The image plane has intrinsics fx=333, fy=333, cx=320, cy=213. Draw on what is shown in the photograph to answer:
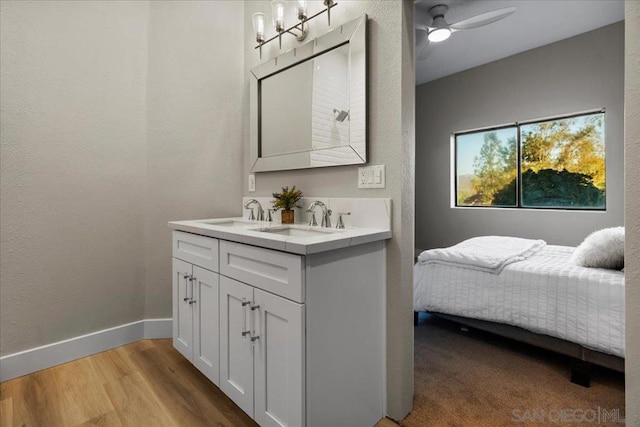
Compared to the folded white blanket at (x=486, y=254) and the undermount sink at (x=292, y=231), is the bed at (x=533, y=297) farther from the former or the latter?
the undermount sink at (x=292, y=231)

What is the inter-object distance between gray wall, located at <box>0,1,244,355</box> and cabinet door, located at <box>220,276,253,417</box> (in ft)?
3.52

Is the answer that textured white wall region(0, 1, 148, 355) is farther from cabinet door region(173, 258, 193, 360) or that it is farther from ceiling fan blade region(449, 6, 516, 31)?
ceiling fan blade region(449, 6, 516, 31)

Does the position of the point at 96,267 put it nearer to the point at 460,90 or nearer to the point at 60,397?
the point at 60,397

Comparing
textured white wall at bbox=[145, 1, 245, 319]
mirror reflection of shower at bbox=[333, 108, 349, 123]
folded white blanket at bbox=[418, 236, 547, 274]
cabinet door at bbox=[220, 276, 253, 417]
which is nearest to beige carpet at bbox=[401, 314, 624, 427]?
folded white blanket at bbox=[418, 236, 547, 274]

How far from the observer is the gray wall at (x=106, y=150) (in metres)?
1.88

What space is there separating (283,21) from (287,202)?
1.11 metres

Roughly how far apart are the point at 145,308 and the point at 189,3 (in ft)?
7.24

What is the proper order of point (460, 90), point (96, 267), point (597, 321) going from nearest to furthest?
1. point (597, 321)
2. point (96, 267)
3. point (460, 90)

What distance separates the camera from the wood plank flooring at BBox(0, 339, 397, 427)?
152 centimetres

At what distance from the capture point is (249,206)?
2451 millimetres

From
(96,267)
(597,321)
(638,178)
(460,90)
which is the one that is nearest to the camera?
(638,178)

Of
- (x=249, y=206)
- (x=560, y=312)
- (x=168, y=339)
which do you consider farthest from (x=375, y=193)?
(x=168, y=339)

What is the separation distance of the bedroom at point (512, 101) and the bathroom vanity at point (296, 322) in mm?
1229

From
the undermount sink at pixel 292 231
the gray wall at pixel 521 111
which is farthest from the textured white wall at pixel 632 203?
the gray wall at pixel 521 111
